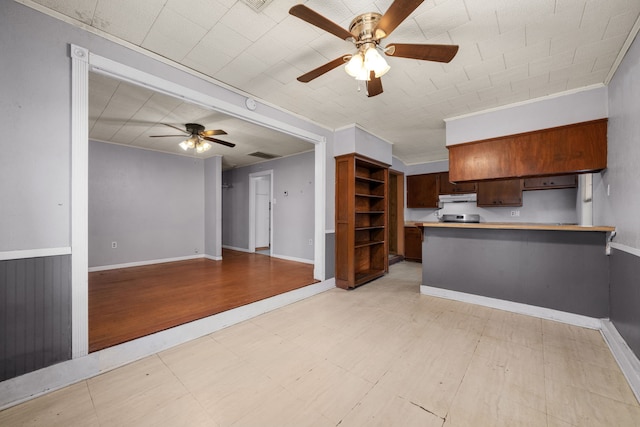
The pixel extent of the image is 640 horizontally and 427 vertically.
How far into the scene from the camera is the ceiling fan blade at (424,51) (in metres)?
1.66

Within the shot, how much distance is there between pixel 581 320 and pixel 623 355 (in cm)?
80

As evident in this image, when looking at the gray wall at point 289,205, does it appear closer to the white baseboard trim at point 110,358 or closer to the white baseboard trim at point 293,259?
the white baseboard trim at point 293,259

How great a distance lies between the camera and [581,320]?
265 centimetres

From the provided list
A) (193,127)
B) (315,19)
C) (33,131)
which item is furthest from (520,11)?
(193,127)

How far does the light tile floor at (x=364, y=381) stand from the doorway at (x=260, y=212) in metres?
4.35

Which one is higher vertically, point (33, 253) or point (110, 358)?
point (33, 253)

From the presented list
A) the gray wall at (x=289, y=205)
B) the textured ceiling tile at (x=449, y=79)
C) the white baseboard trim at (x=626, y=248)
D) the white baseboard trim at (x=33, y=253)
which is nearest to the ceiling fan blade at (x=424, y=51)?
the textured ceiling tile at (x=449, y=79)

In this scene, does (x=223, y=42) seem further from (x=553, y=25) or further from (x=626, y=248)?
(x=626, y=248)

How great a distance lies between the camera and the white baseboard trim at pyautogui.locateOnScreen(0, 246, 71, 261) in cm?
158

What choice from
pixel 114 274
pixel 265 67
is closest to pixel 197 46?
pixel 265 67

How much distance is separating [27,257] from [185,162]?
183 inches

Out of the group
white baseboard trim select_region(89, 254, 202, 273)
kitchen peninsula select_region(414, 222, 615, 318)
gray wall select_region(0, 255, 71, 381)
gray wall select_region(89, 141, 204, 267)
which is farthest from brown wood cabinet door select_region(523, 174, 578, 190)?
white baseboard trim select_region(89, 254, 202, 273)

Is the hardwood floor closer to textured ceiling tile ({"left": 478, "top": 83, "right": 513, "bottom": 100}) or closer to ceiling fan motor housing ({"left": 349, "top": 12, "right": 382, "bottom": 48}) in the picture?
ceiling fan motor housing ({"left": 349, "top": 12, "right": 382, "bottom": 48})

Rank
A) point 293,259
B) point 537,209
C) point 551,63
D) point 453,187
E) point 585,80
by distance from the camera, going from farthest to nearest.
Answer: point 293,259 → point 453,187 → point 537,209 → point 585,80 → point 551,63
